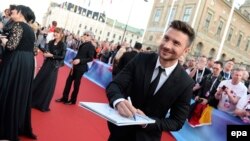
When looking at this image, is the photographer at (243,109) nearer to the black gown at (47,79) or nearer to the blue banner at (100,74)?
the black gown at (47,79)

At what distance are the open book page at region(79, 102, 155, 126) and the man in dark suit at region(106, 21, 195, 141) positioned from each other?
0.15 m

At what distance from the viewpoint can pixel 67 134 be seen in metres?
5.92

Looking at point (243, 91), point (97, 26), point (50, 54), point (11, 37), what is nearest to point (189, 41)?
point (11, 37)

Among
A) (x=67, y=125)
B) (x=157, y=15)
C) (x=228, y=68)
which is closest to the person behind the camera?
(x=67, y=125)

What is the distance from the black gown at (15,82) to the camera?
15.4 ft

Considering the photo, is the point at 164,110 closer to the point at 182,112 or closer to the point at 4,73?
the point at 182,112

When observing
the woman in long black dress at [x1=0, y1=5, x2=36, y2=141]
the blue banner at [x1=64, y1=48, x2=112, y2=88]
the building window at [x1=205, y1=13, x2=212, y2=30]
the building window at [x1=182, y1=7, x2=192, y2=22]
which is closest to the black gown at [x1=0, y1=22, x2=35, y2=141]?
the woman in long black dress at [x1=0, y1=5, x2=36, y2=141]

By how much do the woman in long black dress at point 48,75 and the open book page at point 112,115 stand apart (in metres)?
5.07

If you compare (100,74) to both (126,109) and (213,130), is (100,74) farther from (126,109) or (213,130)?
(126,109)

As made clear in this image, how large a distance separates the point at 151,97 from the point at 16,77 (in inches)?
112

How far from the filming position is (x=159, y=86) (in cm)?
250

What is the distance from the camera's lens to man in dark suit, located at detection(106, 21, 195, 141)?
7.98 feet

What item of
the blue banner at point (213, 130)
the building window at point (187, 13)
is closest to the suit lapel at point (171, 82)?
the blue banner at point (213, 130)

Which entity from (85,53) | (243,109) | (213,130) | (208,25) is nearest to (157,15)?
(208,25)
